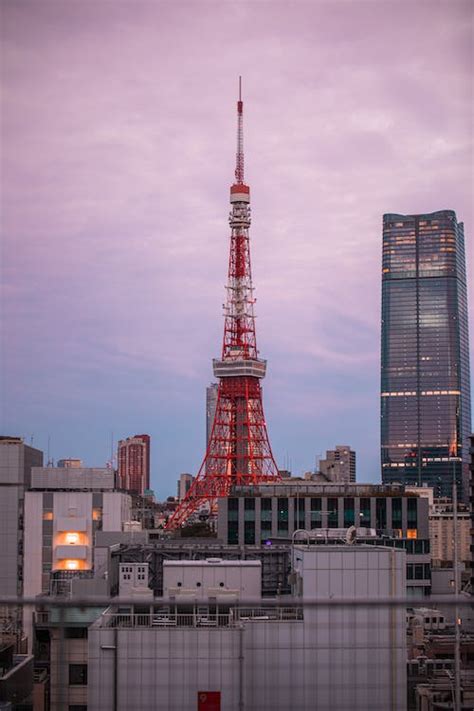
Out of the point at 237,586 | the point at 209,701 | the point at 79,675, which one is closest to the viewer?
the point at 209,701

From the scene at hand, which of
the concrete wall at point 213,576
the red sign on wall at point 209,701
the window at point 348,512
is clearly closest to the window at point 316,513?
the window at point 348,512

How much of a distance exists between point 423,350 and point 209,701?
149m

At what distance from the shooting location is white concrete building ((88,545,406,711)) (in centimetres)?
722

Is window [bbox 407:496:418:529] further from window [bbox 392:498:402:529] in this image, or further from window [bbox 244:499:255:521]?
window [bbox 244:499:255:521]

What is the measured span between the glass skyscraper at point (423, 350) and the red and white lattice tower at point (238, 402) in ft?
284

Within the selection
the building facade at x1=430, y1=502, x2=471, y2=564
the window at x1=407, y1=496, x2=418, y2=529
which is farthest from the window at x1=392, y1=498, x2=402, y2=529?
the building facade at x1=430, y1=502, x2=471, y2=564

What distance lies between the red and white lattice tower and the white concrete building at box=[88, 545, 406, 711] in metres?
41.0

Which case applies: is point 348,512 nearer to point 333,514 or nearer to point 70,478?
point 333,514

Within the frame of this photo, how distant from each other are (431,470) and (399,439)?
721 cm

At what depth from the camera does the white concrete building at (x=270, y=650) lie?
284 inches

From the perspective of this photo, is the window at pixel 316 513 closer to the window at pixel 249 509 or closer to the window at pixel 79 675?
the window at pixel 249 509

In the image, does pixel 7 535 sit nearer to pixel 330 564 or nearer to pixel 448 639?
pixel 448 639

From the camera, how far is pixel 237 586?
15758 millimetres

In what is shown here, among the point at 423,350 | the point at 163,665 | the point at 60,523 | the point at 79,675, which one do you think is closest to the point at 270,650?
the point at 163,665
